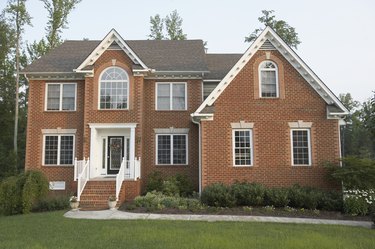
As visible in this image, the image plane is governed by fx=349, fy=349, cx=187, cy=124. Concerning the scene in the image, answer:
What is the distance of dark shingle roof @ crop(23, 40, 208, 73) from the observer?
20.8 m

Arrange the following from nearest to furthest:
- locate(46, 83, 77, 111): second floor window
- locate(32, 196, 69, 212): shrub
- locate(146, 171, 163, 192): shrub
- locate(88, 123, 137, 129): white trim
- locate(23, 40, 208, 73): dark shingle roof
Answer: locate(32, 196, 69, 212): shrub < locate(146, 171, 163, 192): shrub < locate(88, 123, 137, 129): white trim < locate(46, 83, 77, 111): second floor window < locate(23, 40, 208, 73): dark shingle roof

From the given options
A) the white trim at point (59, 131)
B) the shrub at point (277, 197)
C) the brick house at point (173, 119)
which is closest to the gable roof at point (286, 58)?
the brick house at point (173, 119)

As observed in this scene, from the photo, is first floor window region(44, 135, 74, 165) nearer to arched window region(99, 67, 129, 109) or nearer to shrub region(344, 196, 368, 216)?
arched window region(99, 67, 129, 109)

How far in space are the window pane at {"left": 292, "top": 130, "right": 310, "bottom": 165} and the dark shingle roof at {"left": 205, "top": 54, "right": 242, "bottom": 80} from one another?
21.3 ft

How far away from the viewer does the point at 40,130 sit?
2036 cm

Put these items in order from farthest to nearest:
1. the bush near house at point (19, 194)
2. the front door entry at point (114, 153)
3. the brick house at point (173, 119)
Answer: the front door entry at point (114, 153) → the brick house at point (173, 119) → the bush near house at point (19, 194)

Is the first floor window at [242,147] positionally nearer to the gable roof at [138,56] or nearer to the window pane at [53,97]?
the gable roof at [138,56]

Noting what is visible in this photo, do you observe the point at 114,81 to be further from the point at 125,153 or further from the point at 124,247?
the point at 124,247

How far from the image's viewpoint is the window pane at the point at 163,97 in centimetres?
2094

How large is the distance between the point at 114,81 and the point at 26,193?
25.2 ft

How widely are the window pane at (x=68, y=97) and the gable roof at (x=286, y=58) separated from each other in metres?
8.05

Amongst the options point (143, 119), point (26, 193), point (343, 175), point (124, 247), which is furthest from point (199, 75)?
point (124, 247)

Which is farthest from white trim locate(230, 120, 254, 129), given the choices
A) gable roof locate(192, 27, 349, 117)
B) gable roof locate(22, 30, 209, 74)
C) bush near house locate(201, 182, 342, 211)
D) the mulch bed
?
gable roof locate(22, 30, 209, 74)

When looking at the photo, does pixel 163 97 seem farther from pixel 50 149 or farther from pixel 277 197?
pixel 277 197
